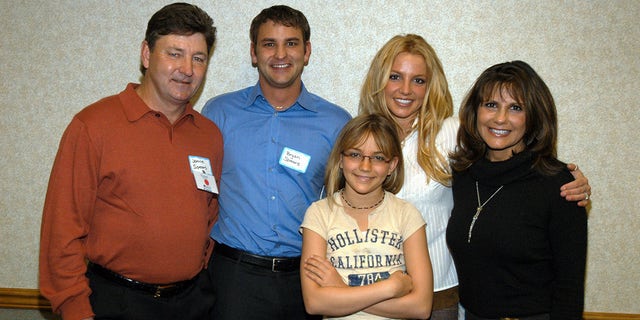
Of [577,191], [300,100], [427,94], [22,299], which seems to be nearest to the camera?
[577,191]

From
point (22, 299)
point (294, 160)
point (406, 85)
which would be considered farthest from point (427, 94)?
point (22, 299)

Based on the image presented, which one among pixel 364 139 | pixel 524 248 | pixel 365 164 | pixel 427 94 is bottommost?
pixel 524 248

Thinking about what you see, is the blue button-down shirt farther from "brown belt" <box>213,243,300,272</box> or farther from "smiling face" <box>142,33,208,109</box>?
"smiling face" <box>142,33,208,109</box>

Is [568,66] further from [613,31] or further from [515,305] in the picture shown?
[515,305]

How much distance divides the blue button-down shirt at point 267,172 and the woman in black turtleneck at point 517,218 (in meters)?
0.76

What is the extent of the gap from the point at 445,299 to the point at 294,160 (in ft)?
3.34

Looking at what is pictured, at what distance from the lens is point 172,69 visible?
224 centimetres

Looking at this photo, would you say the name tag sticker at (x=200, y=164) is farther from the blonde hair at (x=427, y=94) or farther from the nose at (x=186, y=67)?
the blonde hair at (x=427, y=94)

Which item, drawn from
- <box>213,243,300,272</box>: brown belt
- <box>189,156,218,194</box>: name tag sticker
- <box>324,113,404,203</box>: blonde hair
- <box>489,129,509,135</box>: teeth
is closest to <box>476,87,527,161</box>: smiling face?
<box>489,129,509,135</box>: teeth

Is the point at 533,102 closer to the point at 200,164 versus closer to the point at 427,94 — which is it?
the point at 427,94

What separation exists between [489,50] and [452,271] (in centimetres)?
156

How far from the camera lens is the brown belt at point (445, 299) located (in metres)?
2.43

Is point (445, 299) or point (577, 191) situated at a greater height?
point (577, 191)

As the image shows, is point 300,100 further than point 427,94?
Yes
